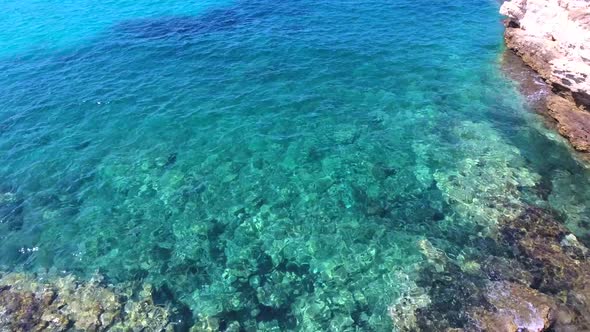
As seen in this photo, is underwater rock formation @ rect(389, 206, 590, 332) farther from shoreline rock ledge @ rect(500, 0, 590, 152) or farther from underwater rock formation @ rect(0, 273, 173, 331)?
underwater rock formation @ rect(0, 273, 173, 331)

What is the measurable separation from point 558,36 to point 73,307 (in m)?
37.5

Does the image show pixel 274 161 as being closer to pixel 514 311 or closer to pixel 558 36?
pixel 514 311

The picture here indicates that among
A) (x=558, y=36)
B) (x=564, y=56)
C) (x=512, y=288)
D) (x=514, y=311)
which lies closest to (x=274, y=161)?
(x=512, y=288)

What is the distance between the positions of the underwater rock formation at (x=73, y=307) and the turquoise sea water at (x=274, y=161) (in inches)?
36.9

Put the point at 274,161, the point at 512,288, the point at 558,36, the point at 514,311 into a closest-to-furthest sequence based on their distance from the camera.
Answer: the point at 514,311 < the point at 512,288 < the point at 274,161 < the point at 558,36

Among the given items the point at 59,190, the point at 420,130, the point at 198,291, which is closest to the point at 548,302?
the point at 420,130

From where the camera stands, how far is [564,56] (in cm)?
2866

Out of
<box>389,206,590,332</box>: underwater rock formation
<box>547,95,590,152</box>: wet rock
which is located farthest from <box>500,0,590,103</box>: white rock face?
<box>389,206,590,332</box>: underwater rock formation

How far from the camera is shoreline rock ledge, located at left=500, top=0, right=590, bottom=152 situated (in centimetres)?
2600

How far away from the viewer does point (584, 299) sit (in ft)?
59.0

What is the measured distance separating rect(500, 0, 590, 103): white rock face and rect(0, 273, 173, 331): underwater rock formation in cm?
2957

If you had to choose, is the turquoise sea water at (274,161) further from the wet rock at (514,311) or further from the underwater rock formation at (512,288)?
the wet rock at (514,311)

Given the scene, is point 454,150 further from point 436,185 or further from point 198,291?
point 198,291

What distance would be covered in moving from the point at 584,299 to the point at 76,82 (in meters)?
41.2
